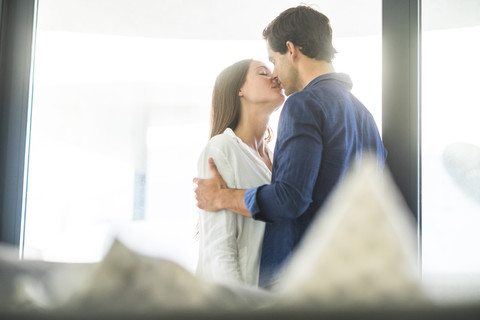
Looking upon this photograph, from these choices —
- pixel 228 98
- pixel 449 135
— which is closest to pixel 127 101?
pixel 228 98

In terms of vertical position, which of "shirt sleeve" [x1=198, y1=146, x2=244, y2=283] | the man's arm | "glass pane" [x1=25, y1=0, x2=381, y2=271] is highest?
"glass pane" [x1=25, y1=0, x2=381, y2=271]

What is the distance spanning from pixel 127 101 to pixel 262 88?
1.46 feet

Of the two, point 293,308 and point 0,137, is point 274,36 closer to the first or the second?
point 0,137

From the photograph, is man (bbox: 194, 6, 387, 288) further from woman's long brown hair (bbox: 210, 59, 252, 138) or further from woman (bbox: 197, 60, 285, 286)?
woman's long brown hair (bbox: 210, 59, 252, 138)

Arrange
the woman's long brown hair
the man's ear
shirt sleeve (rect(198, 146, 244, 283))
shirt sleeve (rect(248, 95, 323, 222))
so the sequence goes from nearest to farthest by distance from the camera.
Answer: shirt sleeve (rect(248, 95, 323, 222)) → shirt sleeve (rect(198, 146, 244, 283)) → the man's ear → the woman's long brown hair

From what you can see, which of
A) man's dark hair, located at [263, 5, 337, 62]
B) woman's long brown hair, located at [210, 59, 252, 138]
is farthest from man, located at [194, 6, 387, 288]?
woman's long brown hair, located at [210, 59, 252, 138]

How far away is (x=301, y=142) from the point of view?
0.94 meters

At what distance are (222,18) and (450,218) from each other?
920mm

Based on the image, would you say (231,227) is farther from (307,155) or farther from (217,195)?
(307,155)

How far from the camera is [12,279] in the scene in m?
0.15

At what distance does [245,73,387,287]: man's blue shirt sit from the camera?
3.04 feet

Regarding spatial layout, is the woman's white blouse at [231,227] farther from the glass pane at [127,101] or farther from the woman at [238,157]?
the glass pane at [127,101]

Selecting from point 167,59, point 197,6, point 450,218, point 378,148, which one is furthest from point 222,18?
point 450,218

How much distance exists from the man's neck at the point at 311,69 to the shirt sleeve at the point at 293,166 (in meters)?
0.17
